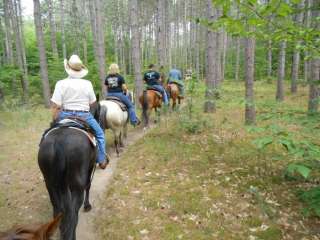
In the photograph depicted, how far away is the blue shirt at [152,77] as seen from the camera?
11898mm

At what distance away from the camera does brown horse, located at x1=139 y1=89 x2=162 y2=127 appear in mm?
11055

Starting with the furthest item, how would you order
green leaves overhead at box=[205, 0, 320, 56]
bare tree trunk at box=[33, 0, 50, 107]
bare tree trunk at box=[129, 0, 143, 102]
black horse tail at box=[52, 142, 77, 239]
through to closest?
bare tree trunk at box=[33, 0, 50, 107] < bare tree trunk at box=[129, 0, 143, 102] < black horse tail at box=[52, 142, 77, 239] < green leaves overhead at box=[205, 0, 320, 56]

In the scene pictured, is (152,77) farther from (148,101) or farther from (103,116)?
(103,116)

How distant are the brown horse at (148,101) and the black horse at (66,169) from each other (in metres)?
6.65

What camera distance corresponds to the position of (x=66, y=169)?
4199mm

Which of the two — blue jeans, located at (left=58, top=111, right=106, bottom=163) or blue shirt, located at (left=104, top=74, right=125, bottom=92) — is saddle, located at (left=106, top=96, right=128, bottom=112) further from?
blue jeans, located at (left=58, top=111, right=106, bottom=163)

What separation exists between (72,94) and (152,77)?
7115 millimetres

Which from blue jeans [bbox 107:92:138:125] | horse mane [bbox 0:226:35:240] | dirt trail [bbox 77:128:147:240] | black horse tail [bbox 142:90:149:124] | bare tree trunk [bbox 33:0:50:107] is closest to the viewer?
horse mane [bbox 0:226:35:240]

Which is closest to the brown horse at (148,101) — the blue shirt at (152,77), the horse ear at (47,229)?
the blue shirt at (152,77)

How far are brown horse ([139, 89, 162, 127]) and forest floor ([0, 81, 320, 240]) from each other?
6.24ft

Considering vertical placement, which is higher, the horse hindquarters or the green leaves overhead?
the green leaves overhead

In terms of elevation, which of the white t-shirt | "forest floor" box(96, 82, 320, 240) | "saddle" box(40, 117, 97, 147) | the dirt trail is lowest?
the dirt trail

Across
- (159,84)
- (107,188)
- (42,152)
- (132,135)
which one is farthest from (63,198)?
(159,84)

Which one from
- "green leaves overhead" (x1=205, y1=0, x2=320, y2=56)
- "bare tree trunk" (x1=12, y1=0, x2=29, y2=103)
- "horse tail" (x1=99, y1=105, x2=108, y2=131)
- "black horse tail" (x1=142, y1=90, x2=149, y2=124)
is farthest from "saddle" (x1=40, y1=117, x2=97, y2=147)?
"bare tree trunk" (x1=12, y1=0, x2=29, y2=103)
